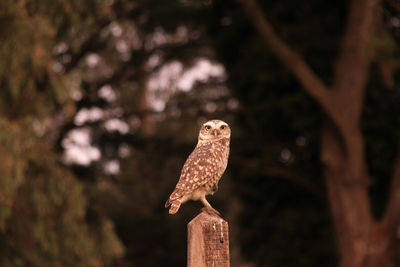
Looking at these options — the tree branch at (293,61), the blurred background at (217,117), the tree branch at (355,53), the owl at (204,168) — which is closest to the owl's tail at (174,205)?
the owl at (204,168)

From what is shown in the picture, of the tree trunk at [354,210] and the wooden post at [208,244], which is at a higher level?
the tree trunk at [354,210]

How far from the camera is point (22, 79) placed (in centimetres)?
826

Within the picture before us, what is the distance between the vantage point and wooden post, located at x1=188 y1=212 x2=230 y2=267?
2.76 meters

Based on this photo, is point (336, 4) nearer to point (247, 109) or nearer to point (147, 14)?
point (247, 109)

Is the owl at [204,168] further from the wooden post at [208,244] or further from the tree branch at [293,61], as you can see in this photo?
the tree branch at [293,61]

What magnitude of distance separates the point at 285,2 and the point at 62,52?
15.6 ft

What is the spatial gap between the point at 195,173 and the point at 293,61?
6285 mm

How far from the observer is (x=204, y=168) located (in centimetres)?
332

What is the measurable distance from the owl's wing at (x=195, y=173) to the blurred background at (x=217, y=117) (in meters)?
4.62

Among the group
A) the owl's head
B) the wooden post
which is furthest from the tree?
the wooden post

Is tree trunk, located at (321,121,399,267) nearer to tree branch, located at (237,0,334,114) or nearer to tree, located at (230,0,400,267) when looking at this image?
tree, located at (230,0,400,267)

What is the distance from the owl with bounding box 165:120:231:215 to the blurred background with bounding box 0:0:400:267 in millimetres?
4466

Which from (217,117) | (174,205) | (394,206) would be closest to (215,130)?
(174,205)

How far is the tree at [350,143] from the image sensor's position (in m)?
9.35
